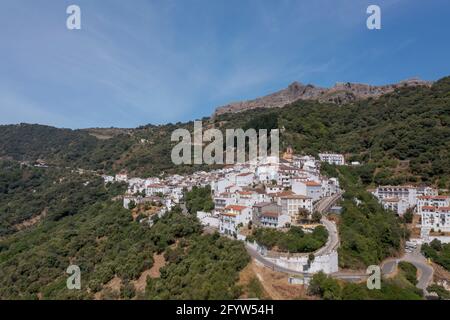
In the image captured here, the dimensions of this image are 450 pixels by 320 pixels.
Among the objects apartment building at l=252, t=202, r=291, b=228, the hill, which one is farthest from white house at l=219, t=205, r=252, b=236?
the hill

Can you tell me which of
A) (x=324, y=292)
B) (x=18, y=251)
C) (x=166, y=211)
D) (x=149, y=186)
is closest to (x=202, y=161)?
(x=149, y=186)

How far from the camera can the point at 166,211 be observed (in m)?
Result: 39.0

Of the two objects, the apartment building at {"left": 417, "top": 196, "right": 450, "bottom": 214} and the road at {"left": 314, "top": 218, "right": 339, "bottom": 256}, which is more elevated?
the apartment building at {"left": 417, "top": 196, "right": 450, "bottom": 214}

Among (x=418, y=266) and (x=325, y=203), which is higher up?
(x=325, y=203)

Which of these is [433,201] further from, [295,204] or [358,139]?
[358,139]

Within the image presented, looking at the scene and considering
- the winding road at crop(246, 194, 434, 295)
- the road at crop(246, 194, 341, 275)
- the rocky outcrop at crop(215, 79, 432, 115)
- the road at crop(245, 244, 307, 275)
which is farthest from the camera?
the rocky outcrop at crop(215, 79, 432, 115)

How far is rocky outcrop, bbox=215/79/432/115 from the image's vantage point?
103m

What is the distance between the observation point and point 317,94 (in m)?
112

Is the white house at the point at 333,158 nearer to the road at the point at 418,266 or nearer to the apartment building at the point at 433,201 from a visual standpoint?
the apartment building at the point at 433,201

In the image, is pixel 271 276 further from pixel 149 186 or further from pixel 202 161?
pixel 202 161

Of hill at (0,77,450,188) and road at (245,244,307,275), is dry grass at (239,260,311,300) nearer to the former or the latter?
road at (245,244,307,275)

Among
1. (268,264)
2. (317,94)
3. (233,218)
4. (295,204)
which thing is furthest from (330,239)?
(317,94)

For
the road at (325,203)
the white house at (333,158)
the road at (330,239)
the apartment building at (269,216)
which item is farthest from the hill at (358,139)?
the apartment building at (269,216)

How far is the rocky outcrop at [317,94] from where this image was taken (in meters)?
103
